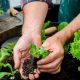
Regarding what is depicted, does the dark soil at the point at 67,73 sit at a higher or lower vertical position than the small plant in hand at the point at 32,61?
lower

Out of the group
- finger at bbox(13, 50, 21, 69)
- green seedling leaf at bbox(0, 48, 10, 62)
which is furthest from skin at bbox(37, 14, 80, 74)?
green seedling leaf at bbox(0, 48, 10, 62)

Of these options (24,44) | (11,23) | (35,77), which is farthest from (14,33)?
(35,77)

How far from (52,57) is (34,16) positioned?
1.30 feet

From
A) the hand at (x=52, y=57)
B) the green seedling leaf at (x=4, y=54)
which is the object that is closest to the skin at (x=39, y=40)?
the hand at (x=52, y=57)

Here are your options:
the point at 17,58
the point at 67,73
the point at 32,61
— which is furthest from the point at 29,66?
the point at 67,73

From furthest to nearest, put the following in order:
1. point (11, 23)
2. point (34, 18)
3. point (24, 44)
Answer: point (11, 23)
point (34, 18)
point (24, 44)

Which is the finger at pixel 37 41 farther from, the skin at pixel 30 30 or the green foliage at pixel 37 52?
the green foliage at pixel 37 52

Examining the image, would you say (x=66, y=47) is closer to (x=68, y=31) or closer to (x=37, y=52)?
(x=68, y=31)

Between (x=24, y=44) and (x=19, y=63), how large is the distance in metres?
0.12

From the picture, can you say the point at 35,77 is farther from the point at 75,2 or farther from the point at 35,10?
the point at 75,2

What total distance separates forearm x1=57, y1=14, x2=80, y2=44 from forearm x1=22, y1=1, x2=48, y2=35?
15 centimetres

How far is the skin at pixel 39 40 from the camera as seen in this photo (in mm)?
1096

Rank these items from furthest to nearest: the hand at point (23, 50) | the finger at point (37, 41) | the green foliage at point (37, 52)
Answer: the finger at point (37, 41) < the hand at point (23, 50) < the green foliage at point (37, 52)

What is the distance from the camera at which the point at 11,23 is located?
1829 millimetres
